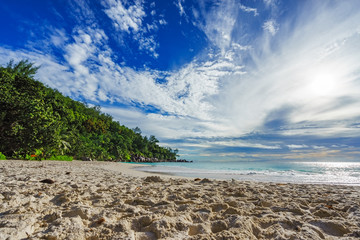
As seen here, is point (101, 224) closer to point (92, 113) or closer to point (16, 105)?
point (16, 105)

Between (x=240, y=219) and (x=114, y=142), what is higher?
(x=114, y=142)

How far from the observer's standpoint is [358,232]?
1.89 metres

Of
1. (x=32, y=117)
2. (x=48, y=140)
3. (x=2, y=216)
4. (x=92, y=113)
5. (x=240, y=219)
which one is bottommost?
(x=2, y=216)

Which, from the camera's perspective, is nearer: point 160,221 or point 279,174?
point 160,221

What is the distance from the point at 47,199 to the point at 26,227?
122 centimetres

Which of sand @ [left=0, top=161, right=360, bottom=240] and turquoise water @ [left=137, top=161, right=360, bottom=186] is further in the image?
turquoise water @ [left=137, top=161, right=360, bottom=186]

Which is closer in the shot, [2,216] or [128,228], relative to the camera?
[128,228]

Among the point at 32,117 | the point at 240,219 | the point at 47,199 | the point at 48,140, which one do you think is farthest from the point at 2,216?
the point at 48,140

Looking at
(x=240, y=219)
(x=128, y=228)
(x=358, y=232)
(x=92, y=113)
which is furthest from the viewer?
(x=92, y=113)

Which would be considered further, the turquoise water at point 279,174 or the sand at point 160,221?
the turquoise water at point 279,174

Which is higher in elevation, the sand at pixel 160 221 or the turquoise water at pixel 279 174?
the turquoise water at pixel 279 174

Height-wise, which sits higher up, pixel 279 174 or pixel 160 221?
pixel 279 174

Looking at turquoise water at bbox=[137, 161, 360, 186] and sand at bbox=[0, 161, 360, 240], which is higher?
turquoise water at bbox=[137, 161, 360, 186]

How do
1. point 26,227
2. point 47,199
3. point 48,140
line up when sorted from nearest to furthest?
1. point 26,227
2. point 47,199
3. point 48,140
